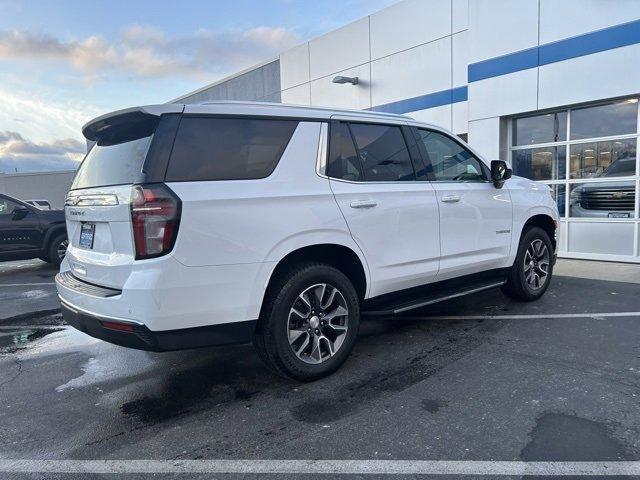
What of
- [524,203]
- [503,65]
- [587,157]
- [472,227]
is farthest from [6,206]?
[587,157]

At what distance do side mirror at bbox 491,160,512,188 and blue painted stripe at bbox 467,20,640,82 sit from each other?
5153 mm

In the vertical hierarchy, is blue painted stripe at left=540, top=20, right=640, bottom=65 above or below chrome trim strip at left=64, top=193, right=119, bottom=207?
above

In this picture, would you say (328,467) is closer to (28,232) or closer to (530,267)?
(530,267)

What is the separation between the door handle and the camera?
381 centimetres

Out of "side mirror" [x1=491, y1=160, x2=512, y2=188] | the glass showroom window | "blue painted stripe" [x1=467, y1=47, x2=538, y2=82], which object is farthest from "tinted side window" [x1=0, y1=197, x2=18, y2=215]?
the glass showroom window

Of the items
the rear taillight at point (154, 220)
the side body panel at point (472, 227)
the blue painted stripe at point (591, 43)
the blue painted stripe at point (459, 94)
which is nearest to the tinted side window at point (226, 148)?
the rear taillight at point (154, 220)

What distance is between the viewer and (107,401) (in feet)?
11.5

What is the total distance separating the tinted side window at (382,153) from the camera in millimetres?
4070

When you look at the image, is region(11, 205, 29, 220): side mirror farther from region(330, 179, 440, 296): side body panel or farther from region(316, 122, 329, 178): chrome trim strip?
region(330, 179, 440, 296): side body panel

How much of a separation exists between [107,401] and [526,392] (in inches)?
119

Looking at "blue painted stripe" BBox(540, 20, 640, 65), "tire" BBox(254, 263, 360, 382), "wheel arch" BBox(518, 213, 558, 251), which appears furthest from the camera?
"blue painted stripe" BBox(540, 20, 640, 65)

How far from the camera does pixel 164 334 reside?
302 cm

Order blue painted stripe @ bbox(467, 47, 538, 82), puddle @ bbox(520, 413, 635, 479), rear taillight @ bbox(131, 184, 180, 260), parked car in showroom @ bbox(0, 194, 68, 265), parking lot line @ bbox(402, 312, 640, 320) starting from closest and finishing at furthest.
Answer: puddle @ bbox(520, 413, 635, 479), rear taillight @ bbox(131, 184, 180, 260), parking lot line @ bbox(402, 312, 640, 320), parked car in showroom @ bbox(0, 194, 68, 265), blue painted stripe @ bbox(467, 47, 538, 82)

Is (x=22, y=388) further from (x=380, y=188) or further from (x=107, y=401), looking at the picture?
(x=380, y=188)
